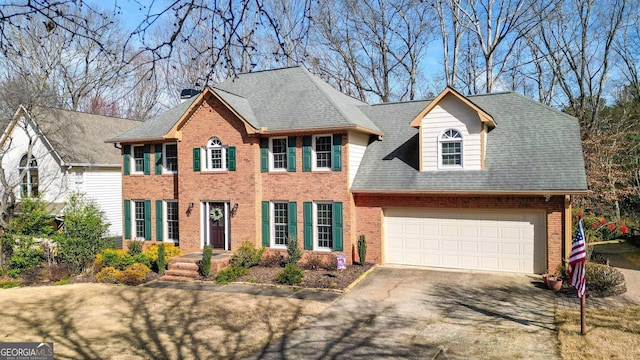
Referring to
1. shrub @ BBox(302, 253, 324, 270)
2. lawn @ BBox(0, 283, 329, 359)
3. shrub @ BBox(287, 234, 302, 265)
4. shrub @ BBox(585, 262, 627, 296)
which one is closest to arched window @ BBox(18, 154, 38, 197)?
lawn @ BBox(0, 283, 329, 359)

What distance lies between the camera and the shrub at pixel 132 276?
15883 millimetres

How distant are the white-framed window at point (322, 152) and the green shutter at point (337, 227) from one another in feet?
5.22

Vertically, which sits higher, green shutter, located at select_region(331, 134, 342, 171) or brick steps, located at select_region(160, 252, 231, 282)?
green shutter, located at select_region(331, 134, 342, 171)

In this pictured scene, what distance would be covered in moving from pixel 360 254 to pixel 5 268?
14459mm

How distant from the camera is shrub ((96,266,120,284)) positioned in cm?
1623

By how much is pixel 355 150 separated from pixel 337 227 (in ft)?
10.2

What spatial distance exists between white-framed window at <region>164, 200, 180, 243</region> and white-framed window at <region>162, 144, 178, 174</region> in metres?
1.44

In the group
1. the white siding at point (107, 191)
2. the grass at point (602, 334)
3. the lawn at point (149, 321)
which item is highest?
the white siding at point (107, 191)

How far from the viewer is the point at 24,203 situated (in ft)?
63.8

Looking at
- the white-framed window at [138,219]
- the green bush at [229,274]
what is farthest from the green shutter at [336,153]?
the white-framed window at [138,219]

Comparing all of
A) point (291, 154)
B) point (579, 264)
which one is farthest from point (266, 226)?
point (579, 264)

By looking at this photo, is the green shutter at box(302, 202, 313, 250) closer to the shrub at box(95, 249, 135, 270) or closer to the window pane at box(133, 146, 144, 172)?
the shrub at box(95, 249, 135, 270)

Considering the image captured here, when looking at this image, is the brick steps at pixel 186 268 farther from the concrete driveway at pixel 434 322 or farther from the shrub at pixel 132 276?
the concrete driveway at pixel 434 322

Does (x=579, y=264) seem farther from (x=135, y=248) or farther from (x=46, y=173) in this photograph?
(x=46, y=173)
